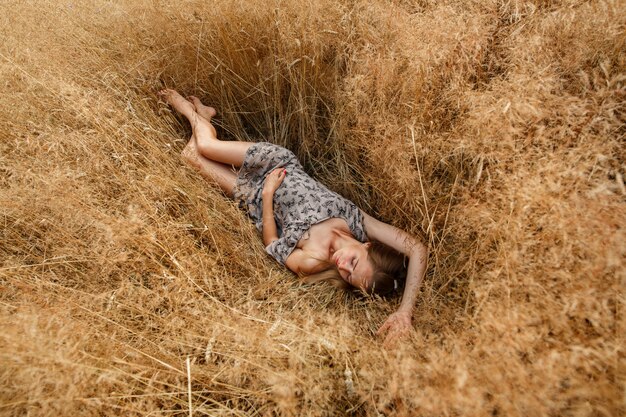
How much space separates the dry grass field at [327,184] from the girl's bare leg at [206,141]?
3.7 inches

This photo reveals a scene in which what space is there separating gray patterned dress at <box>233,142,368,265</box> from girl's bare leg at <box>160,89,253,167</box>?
0.29 feet

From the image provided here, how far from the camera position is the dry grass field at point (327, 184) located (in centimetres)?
118

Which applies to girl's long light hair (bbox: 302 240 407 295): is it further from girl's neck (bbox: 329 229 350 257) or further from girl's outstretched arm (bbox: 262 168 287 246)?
girl's outstretched arm (bbox: 262 168 287 246)

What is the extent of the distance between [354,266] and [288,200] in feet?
2.03

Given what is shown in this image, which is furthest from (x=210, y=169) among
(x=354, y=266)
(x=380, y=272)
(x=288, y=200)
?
(x=380, y=272)

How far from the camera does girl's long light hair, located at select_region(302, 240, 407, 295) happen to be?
2205 mm

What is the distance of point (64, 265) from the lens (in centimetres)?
182

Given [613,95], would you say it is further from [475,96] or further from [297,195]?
[297,195]

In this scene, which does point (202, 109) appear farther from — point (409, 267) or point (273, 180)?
point (409, 267)

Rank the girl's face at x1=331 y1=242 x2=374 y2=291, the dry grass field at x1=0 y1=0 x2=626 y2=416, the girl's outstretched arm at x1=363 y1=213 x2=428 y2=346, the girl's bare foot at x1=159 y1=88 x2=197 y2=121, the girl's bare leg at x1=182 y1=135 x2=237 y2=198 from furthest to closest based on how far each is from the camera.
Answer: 1. the girl's bare foot at x1=159 y1=88 x2=197 y2=121
2. the girl's bare leg at x1=182 y1=135 x2=237 y2=198
3. the girl's face at x1=331 y1=242 x2=374 y2=291
4. the girl's outstretched arm at x1=363 y1=213 x2=428 y2=346
5. the dry grass field at x1=0 y1=0 x2=626 y2=416

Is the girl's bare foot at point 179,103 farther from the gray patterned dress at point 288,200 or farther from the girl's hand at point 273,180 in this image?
the girl's hand at point 273,180

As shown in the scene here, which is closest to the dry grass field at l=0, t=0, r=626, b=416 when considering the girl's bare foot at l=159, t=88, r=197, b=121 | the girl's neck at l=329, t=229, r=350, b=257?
the girl's bare foot at l=159, t=88, r=197, b=121

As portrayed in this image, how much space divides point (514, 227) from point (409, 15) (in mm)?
1392

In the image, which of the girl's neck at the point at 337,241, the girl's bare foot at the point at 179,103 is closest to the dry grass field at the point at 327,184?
the girl's bare foot at the point at 179,103
